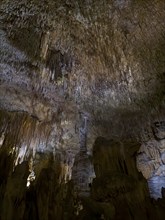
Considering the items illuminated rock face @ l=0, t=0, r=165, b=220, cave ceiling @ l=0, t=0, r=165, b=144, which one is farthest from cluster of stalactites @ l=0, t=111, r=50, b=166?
cave ceiling @ l=0, t=0, r=165, b=144

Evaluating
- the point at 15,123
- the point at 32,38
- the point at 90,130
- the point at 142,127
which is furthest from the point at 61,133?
the point at 32,38

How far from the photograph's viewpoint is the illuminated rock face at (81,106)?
3266mm

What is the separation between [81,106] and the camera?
5910mm

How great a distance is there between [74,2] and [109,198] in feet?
8.99

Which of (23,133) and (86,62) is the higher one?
(86,62)

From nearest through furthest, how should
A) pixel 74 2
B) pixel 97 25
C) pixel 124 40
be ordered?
pixel 74 2, pixel 97 25, pixel 124 40

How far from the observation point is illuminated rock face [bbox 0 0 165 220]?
10.7ft

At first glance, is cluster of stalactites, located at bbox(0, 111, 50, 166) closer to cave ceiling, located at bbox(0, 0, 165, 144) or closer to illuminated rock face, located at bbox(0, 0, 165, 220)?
illuminated rock face, located at bbox(0, 0, 165, 220)

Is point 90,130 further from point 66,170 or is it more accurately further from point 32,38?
point 32,38

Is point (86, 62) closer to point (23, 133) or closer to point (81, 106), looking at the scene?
point (81, 106)

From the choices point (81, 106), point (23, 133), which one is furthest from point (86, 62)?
point (23, 133)

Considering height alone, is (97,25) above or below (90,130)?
above

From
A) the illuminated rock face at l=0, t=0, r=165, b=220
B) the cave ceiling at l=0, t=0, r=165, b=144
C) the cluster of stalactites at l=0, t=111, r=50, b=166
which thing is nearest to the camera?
the illuminated rock face at l=0, t=0, r=165, b=220

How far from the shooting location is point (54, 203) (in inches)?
129
